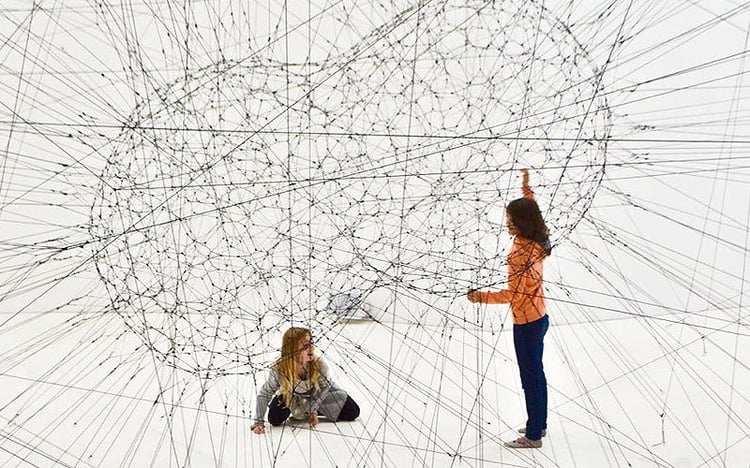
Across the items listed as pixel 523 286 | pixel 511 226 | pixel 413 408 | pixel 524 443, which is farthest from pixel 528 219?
pixel 413 408

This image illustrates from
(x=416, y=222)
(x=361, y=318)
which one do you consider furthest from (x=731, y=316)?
(x=361, y=318)

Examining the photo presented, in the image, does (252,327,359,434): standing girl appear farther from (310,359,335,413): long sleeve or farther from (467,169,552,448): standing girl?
(467,169,552,448): standing girl

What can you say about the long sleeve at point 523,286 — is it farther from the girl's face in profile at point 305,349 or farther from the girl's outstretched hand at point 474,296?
the girl's face in profile at point 305,349

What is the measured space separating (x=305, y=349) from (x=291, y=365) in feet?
0.27

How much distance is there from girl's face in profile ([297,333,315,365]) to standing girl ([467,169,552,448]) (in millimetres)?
340

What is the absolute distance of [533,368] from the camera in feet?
4.78

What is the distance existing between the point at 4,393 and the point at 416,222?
115 centimetres

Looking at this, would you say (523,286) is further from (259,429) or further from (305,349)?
(259,429)

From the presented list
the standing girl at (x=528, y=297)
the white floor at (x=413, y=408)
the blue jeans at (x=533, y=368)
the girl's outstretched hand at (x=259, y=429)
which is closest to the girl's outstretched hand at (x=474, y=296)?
the standing girl at (x=528, y=297)

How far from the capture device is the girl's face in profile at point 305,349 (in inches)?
58.0

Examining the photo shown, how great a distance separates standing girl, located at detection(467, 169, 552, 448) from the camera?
1.37 m

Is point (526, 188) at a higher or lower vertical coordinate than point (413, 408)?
higher

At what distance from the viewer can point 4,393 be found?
6.14ft

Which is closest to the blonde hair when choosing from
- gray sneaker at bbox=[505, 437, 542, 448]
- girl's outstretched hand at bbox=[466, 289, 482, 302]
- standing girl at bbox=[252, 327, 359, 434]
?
standing girl at bbox=[252, 327, 359, 434]
